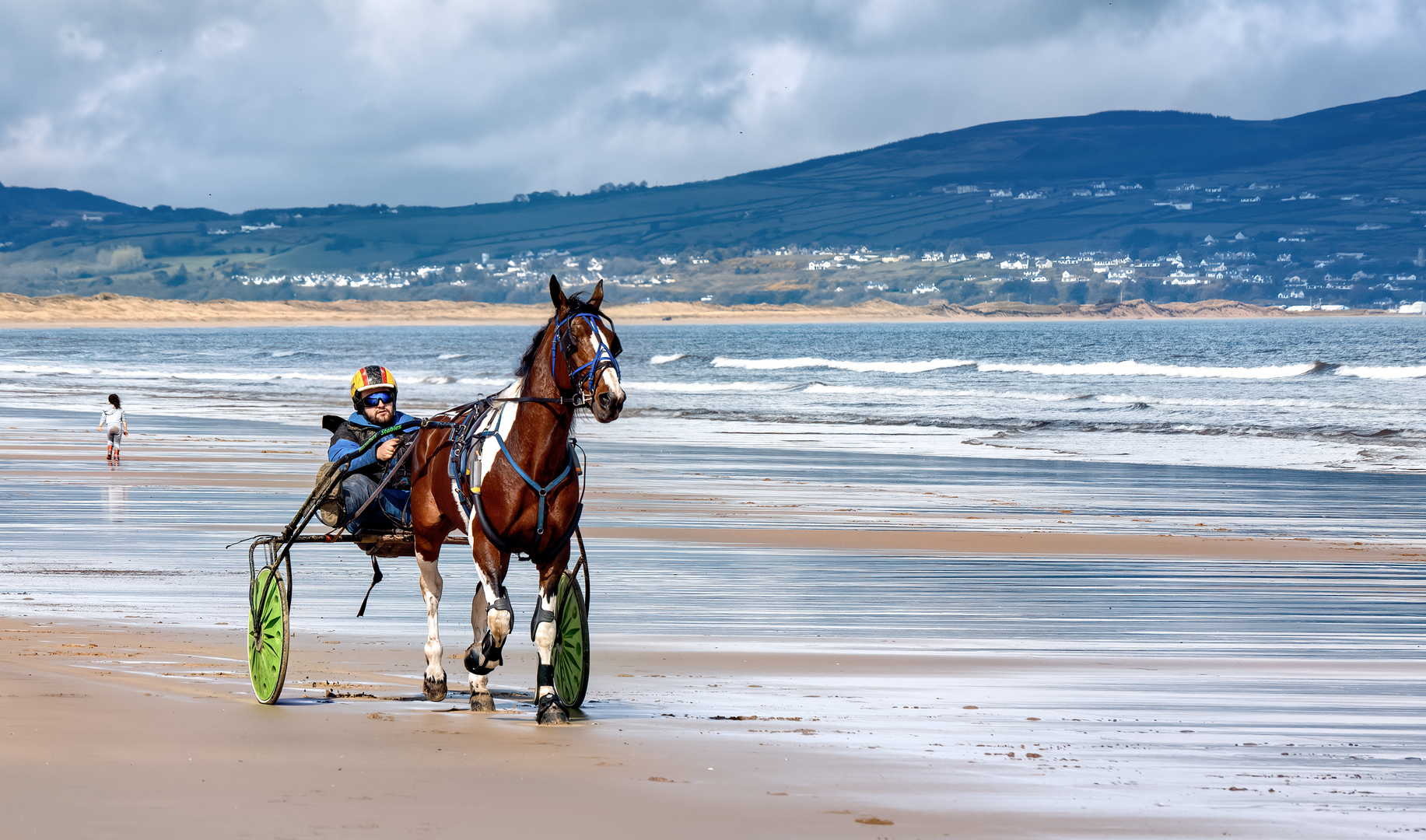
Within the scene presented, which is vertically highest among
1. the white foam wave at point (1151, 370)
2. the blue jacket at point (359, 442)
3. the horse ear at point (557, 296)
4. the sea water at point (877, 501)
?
the horse ear at point (557, 296)

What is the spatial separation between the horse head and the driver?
154 centimetres

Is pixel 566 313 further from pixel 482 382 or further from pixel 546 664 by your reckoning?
pixel 482 382

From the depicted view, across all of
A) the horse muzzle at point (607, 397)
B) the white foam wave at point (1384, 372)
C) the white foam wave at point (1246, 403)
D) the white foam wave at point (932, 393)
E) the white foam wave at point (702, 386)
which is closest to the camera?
the horse muzzle at point (607, 397)

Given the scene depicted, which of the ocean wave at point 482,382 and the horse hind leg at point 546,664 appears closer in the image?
A: the horse hind leg at point 546,664

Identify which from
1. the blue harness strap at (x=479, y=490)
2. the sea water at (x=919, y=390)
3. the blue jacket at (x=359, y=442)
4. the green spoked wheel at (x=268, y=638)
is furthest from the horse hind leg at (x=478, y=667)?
the sea water at (x=919, y=390)

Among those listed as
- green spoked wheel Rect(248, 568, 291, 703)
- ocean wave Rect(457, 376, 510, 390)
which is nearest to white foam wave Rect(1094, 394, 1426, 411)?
ocean wave Rect(457, 376, 510, 390)

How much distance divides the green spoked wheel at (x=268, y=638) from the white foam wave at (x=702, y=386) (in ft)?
157

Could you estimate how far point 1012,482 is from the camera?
71.9ft

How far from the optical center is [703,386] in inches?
2394

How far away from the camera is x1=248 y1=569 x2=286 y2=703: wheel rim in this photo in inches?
289

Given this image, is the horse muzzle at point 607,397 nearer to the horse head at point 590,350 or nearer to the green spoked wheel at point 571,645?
the horse head at point 590,350

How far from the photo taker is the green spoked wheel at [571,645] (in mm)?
7402

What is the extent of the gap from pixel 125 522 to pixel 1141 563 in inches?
423

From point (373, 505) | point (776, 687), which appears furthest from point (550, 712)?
point (373, 505)
